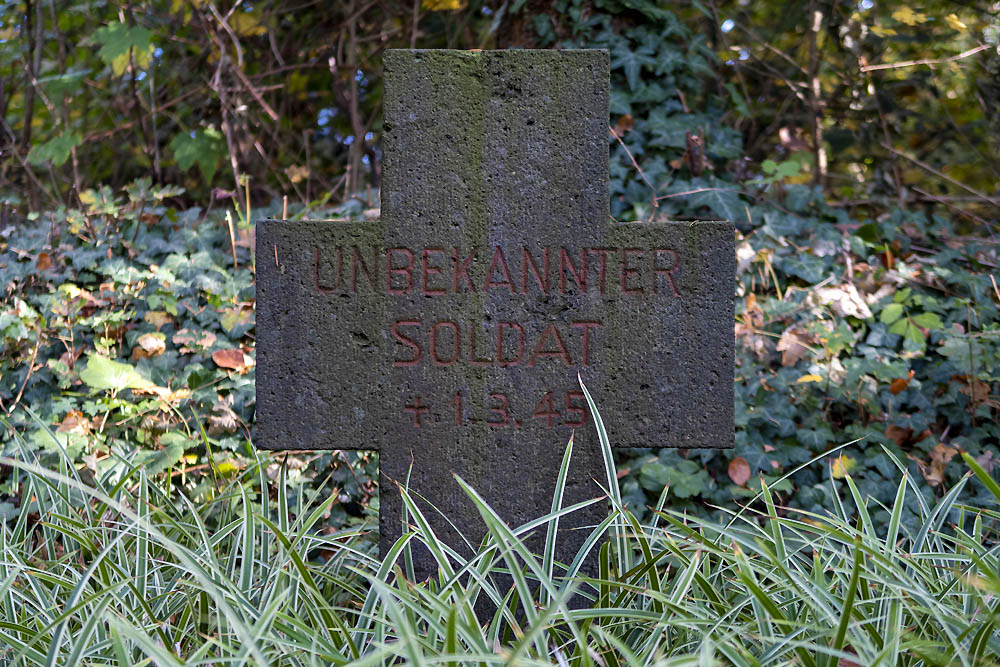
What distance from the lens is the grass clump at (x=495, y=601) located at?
4.77ft

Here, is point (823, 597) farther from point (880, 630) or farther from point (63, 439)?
point (63, 439)

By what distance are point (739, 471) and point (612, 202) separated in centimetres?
181

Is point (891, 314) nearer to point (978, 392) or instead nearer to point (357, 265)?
point (978, 392)

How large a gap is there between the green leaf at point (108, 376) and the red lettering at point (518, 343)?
1408 millimetres

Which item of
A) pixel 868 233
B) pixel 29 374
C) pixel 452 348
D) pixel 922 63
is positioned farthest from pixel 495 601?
→ pixel 922 63

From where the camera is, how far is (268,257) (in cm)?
210

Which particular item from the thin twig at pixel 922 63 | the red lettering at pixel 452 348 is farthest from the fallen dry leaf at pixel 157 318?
the thin twig at pixel 922 63

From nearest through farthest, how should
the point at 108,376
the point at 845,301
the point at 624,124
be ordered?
1. the point at 108,376
2. the point at 845,301
3. the point at 624,124

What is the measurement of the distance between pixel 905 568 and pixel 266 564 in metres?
1.59

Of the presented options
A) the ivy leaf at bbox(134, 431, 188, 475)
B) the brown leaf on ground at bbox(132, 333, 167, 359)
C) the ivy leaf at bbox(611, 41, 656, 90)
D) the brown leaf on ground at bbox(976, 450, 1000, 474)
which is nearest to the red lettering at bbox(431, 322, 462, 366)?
the ivy leaf at bbox(134, 431, 188, 475)

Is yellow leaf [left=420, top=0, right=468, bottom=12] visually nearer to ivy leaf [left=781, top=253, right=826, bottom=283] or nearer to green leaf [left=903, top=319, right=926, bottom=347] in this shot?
ivy leaf [left=781, top=253, right=826, bottom=283]

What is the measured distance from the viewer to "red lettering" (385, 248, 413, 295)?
2.12 m

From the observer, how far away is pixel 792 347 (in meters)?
3.32

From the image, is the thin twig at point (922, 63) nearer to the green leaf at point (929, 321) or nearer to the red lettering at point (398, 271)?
the green leaf at point (929, 321)
